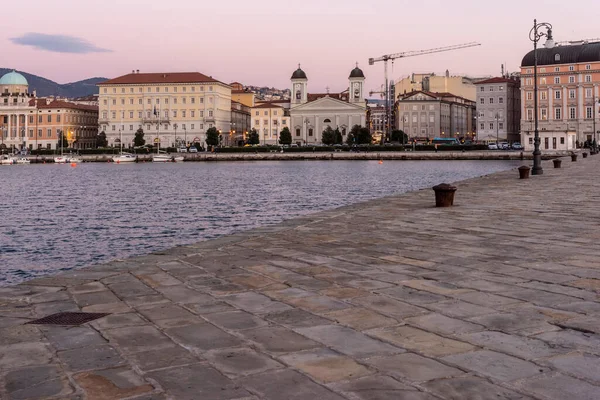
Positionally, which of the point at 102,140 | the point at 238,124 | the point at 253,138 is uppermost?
the point at 238,124

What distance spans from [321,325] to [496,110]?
13965 cm

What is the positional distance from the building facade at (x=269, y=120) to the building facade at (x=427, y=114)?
28169mm

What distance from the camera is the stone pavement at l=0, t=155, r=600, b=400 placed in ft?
14.6

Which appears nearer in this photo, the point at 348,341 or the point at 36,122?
the point at 348,341

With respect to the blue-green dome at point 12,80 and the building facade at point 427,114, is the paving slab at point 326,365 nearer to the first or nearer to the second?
the building facade at point 427,114

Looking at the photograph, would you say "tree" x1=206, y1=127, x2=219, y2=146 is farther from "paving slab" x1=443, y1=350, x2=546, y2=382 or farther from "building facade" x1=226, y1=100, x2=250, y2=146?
"paving slab" x1=443, y1=350, x2=546, y2=382

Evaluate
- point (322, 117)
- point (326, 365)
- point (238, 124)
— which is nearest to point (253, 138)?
point (322, 117)

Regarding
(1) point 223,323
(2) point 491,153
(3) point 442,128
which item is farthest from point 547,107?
(1) point 223,323

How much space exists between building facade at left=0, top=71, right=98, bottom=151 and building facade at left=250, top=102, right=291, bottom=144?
40.9 meters

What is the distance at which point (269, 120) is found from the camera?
17225cm

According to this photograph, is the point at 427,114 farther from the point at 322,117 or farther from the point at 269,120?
the point at 269,120

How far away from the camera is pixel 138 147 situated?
14338 centimetres

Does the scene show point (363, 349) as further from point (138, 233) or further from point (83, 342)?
point (138, 233)

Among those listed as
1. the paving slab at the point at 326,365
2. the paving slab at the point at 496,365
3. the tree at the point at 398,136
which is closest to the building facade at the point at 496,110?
the tree at the point at 398,136
